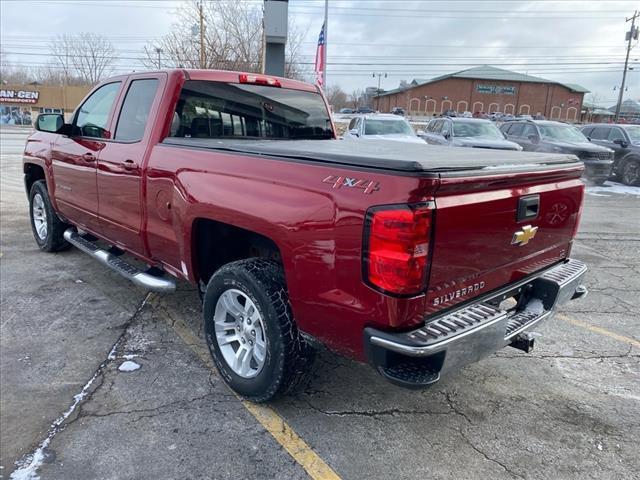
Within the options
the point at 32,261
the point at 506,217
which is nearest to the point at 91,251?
the point at 32,261

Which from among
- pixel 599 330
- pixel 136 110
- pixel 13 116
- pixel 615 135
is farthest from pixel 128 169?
pixel 13 116

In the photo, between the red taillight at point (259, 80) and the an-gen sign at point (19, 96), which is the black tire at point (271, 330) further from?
the an-gen sign at point (19, 96)

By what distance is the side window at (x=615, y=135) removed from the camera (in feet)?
50.1

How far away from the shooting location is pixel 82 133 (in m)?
4.75

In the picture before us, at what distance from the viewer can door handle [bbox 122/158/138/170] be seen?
3.76m

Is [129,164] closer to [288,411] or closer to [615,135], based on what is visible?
[288,411]

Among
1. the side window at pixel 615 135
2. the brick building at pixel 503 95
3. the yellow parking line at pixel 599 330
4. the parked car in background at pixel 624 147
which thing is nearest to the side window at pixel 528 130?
the parked car in background at pixel 624 147

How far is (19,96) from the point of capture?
145ft

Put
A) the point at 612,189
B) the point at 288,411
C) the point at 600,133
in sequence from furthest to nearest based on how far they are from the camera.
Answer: the point at 600,133
the point at 612,189
the point at 288,411

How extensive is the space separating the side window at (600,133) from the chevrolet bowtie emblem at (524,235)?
15468mm

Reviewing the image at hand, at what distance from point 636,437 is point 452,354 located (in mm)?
1499

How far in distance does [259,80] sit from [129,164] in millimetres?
1383

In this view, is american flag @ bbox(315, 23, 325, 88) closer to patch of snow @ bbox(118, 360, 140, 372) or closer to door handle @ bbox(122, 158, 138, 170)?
door handle @ bbox(122, 158, 138, 170)

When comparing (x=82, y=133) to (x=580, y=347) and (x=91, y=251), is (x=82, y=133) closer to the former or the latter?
(x=91, y=251)
